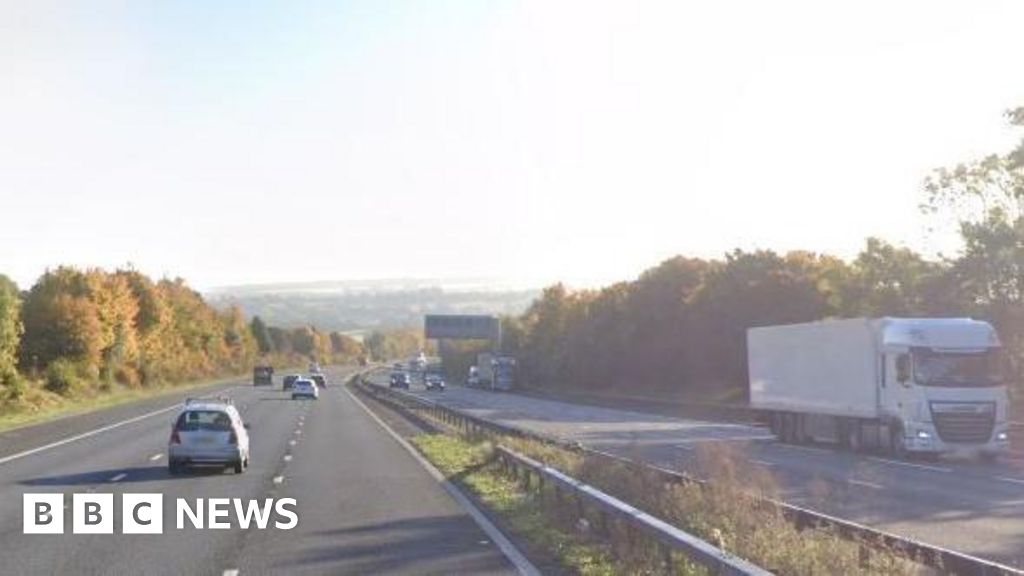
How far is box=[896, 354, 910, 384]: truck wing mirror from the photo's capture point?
36.9m

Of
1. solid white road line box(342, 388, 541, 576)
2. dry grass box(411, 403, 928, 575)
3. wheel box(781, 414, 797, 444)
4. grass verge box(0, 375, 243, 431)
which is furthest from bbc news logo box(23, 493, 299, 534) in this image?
grass verge box(0, 375, 243, 431)

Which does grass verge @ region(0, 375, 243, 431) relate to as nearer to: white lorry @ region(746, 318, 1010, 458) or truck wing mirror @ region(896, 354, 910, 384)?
white lorry @ region(746, 318, 1010, 458)

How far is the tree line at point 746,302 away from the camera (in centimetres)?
5869

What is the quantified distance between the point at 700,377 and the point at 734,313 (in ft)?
21.4

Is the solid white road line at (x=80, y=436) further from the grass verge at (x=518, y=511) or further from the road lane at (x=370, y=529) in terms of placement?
the grass verge at (x=518, y=511)

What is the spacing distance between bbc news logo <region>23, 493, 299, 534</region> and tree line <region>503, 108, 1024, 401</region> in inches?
1532

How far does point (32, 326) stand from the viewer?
332ft

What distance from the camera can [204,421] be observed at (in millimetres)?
30516

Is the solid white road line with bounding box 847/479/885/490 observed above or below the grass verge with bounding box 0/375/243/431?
above

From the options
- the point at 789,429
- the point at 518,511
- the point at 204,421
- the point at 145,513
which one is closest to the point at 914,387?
the point at 789,429

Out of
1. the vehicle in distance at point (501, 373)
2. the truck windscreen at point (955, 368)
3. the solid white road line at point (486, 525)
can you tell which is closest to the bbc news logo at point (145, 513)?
the solid white road line at point (486, 525)

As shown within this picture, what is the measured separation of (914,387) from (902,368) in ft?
1.95

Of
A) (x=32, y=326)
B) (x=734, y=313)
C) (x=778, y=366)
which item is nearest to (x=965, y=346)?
(x=778, y=366)

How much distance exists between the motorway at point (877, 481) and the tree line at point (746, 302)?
12518mm
